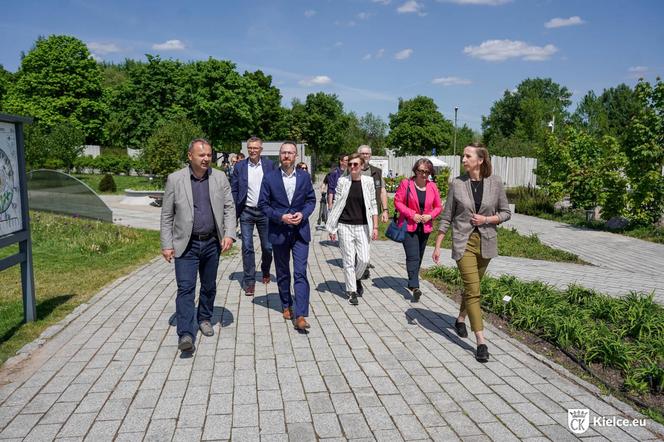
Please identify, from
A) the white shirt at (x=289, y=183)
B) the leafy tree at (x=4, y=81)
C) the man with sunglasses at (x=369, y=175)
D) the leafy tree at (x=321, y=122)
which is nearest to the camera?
the white shirt at (x=289, y=183)

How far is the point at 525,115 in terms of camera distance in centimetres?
5084

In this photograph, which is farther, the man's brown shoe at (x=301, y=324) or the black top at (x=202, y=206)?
the man's brown shoe at (x=301, y=324)

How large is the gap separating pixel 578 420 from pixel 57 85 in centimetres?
5462

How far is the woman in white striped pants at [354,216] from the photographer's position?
22.0ft

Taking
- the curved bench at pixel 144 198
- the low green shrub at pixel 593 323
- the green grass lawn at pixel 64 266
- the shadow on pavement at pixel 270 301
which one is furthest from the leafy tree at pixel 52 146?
the low green shrub at pixel 593 323

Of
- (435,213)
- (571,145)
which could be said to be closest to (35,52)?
(571,145)

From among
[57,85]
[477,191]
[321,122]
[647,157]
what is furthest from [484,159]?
[321,122]

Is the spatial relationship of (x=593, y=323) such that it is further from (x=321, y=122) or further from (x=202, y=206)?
(x=321, y=122)

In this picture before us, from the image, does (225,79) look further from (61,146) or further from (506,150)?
(506,150)

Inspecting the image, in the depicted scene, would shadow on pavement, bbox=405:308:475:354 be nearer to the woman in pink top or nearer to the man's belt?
the woman in pink top

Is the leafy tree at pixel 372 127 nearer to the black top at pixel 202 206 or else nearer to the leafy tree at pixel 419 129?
the leafy tree at pixel 419 129

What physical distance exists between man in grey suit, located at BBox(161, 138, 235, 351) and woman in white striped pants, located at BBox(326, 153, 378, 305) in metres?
2.00

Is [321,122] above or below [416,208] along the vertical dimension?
above

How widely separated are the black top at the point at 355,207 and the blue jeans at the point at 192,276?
6.87 ft
